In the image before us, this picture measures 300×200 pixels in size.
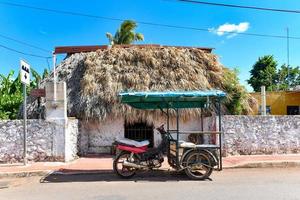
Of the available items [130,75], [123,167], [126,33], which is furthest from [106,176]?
[126,33]

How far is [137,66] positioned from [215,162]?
7484mm

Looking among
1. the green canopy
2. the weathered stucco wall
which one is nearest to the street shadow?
the green canopy

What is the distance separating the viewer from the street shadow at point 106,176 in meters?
10.7

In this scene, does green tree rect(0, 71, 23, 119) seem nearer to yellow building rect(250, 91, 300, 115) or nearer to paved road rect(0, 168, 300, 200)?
paved road rect(0, 168, 300, 200)

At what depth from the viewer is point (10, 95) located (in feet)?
76.0

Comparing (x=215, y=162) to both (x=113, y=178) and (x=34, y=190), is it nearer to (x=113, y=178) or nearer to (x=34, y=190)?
(x=113, y=178)

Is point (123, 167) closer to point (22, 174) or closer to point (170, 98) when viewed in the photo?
point (170, 98)

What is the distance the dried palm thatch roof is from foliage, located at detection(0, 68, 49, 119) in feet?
19.0

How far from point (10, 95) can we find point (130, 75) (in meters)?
10.2

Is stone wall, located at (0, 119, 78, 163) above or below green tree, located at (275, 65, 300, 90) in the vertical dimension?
below

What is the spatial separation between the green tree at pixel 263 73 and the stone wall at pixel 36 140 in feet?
107

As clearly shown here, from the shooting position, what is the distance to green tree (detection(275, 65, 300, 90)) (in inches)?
1758

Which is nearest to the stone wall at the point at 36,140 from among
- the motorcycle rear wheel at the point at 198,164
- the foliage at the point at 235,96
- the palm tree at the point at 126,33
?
the motorcycle rear wheel at the point at 198,164

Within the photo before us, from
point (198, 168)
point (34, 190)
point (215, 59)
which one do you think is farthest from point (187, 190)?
point (215, 59)
